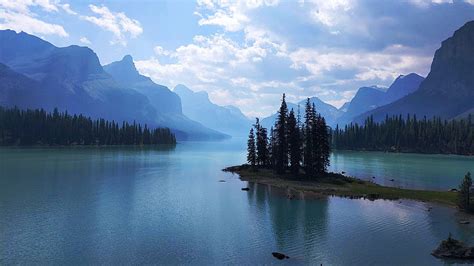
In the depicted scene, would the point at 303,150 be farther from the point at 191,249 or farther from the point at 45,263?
the point at 45,263

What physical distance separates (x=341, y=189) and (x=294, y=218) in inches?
1298

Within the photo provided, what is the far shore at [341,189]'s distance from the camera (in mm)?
84375

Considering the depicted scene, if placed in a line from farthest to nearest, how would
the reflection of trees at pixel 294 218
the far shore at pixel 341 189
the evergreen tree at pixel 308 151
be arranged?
the evergreen tree at pixel 308 151
the far shore at pixel 341 189
the reflection of trees at pixel 294 218

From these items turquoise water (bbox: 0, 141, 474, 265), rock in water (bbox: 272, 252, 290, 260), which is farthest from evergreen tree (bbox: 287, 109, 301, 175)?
rock in water (bbox: 272, 252, 290, 260)

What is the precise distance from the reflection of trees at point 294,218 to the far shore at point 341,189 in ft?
16.8

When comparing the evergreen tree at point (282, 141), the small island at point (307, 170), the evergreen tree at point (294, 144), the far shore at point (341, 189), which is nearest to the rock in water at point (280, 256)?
the far shore at point (341, 189)

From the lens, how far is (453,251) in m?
46.0

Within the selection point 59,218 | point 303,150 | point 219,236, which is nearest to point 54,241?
point 59,218

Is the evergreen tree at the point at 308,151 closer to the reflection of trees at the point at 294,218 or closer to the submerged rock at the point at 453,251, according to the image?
the reflection of trees at the point at 294,218

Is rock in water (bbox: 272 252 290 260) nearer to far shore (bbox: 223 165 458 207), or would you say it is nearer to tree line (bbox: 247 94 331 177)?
far shore (bbox: 223 165 458 207)

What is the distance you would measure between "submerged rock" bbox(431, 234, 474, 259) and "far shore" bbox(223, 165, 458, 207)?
32.2m

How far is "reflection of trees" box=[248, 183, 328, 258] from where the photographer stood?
52.4 meters

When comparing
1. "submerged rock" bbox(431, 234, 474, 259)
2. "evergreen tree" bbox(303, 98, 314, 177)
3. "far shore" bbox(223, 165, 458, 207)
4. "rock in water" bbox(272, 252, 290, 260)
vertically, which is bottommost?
"rock in water" bbox(272, 252, 290, 260)

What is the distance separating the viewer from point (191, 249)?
48281 mm
